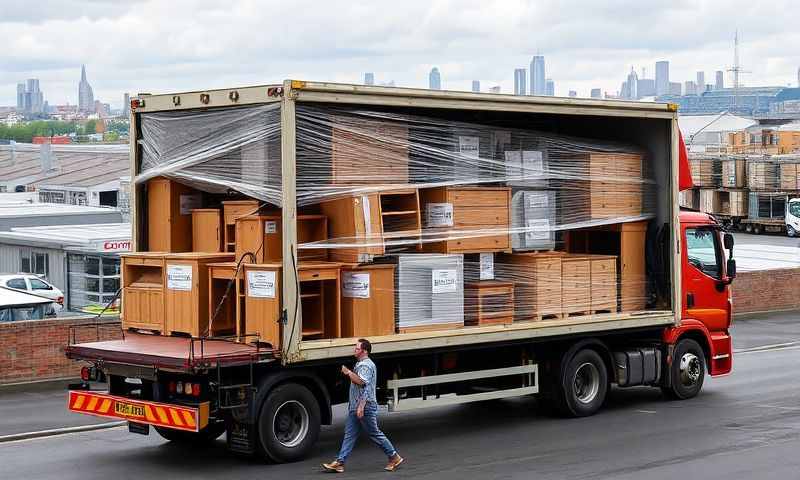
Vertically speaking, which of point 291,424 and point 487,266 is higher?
point 487,266

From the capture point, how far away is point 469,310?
14.5 meters

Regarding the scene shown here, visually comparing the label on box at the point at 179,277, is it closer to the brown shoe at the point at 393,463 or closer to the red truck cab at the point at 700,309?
the brown shoe at the point at 393,463

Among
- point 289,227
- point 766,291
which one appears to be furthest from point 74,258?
point 289,227

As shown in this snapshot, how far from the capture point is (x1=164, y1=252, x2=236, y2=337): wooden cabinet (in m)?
13.1

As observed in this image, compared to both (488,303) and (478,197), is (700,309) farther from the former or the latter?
(478,197)

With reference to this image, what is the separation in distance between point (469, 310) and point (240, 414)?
3244 millimetres

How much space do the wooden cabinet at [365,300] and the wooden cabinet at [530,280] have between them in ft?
6.78

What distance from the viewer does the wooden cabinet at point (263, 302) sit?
1248cm

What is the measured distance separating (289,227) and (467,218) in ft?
9.25

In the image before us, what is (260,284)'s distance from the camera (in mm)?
12680

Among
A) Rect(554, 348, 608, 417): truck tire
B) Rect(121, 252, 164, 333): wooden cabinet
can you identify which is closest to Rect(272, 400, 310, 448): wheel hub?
Rect(121, 252, 164, 333): wooden cabinet

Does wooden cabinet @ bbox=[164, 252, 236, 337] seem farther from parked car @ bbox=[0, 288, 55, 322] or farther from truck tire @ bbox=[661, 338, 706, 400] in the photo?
parked car @ bbox=[0, 288, 55, 322]

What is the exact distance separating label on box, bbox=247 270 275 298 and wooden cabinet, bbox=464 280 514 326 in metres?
2.81

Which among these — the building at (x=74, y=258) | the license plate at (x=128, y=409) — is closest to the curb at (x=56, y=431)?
the license plate at (x=128, y=409)
